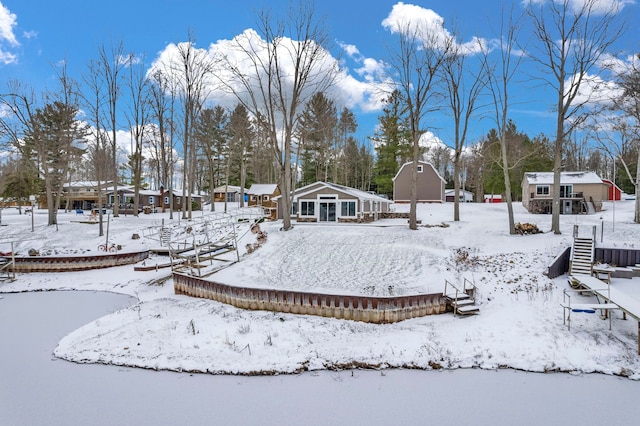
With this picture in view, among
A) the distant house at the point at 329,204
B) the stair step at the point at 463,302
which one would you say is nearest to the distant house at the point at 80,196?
the distant house at the point at 329,204

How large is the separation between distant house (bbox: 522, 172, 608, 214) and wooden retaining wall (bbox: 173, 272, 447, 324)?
83.3ft

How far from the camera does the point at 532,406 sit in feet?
19.9

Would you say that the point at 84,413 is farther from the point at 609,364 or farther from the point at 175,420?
the point at 609,364

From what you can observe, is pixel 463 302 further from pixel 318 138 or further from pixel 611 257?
pixel 318 138

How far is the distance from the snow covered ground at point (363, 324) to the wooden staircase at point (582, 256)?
0.80 meters

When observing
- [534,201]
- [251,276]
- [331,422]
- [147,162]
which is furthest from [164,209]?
[331,422]

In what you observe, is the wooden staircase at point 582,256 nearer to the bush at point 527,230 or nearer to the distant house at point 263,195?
the bush at point 527,230

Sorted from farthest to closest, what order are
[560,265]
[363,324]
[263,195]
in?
[263,195] < [560,265] < [363,324]

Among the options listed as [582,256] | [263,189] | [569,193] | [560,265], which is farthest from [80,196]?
[569,193]

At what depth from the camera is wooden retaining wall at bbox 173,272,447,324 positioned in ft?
32.7

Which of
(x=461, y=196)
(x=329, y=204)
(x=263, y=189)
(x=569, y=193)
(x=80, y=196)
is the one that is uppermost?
(x=263, y=189)

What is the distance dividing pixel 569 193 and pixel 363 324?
1230 inches

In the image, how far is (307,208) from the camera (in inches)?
1066

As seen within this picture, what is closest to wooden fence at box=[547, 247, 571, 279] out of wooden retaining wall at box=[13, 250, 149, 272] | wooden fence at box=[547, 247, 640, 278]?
wooden fence at box=[547, 247, 640, 278]
